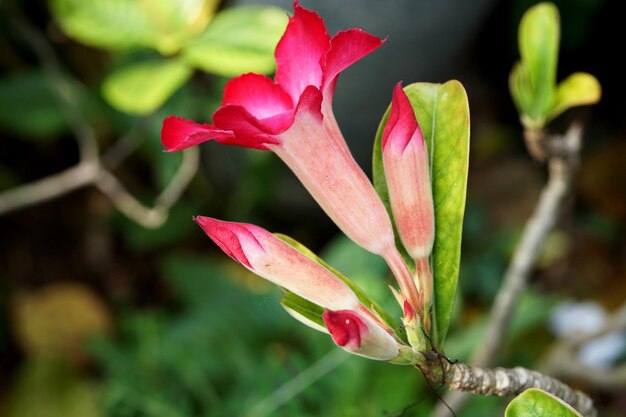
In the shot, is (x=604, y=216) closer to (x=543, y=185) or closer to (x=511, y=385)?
(x=543, y=185)

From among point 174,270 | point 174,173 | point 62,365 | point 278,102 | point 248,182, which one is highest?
point 278,102

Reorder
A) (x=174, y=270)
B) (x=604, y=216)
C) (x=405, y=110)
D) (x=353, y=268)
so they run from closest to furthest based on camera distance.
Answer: (x=405, y=110) < (x=353, y=268) < (x=174, y=270) < (x=604, y=216)

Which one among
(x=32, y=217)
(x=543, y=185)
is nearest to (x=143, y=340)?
(x=32, y=217)

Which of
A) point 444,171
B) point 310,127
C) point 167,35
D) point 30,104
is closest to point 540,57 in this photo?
point 444,171

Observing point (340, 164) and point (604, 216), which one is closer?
point (340, 164)

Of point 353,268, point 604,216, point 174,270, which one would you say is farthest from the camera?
point 604,216

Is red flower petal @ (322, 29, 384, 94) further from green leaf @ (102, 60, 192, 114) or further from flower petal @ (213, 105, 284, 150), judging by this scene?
green leaf @ (102, 60, 192, 114)
